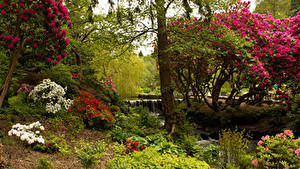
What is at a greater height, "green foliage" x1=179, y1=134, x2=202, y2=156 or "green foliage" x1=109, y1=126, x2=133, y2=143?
"green foliage" x1=109, y1=126, x2=133, y2=143

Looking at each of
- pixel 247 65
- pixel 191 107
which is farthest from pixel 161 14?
pixel 191 107

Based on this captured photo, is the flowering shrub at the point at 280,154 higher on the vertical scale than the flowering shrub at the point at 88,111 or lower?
lower

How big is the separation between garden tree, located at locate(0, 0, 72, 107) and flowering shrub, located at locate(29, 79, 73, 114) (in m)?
1.58

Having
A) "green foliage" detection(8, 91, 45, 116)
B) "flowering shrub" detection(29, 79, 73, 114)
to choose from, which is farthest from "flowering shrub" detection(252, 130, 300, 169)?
"green foliage" detection(8, 91, 45, 116)

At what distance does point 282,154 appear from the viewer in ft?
10.5

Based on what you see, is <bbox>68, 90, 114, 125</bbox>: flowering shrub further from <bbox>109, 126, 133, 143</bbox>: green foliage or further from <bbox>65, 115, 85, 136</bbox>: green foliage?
<bbox>109, 126, 133, 143</bbox>: green foliage

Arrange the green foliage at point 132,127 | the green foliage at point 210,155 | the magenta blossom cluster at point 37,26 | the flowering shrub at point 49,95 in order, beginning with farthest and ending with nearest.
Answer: the green foliage at point 132,127 → the flowering shrub at point 49,95 → the green foliage at point 210,155 → the magenta blossom cluster at point 37,26

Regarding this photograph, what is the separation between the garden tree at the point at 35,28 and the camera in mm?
3305

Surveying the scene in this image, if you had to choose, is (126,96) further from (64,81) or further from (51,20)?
(51,20)

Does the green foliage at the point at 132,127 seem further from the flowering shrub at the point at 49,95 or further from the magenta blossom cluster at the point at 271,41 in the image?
the magenta blossom cluster at the point at 271,41

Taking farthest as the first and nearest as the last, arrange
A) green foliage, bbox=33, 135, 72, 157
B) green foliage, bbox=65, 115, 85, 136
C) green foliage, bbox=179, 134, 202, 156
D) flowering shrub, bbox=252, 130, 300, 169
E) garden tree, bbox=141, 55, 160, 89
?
garden tree, bbox=141, 55, 160, 89, green foliage, bbox=179, 134, 202, 156, green foliage, bbox=65, 115, 85, 136, green foliage, bbox=33, 135, 72, 157, flowering shrub, bbox=252, 130, 300, 169

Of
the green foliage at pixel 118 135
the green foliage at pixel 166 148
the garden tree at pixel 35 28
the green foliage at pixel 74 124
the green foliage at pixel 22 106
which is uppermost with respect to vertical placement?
the garden tree at pixel 35 28

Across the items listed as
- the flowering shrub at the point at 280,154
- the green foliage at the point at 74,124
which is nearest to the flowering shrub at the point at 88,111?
the green foliage at the point at 74,124

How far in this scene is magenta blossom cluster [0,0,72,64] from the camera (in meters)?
3.30
